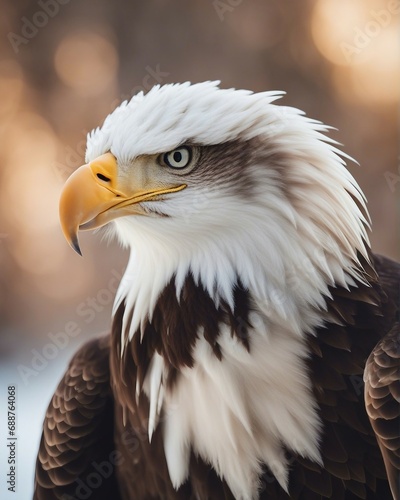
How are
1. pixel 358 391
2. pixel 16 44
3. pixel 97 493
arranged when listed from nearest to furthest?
pixel 358 391 → pixel 97 493 → pixel 16 44

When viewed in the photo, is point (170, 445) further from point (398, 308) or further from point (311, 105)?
point (311, 105)

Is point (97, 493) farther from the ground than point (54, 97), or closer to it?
closer to it

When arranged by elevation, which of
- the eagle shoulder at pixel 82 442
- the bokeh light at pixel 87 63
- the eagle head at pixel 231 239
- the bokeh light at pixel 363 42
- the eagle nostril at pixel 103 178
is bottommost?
the eagle shoulder at pixel 82 442

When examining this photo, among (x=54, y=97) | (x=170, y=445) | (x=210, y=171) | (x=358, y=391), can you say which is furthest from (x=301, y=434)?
(x=54, y=97)

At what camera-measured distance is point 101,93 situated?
1.97 meters

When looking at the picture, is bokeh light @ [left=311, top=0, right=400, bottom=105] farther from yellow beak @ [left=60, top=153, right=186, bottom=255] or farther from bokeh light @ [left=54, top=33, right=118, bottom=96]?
yellow beak @ [left=60, top=153, right=186, bottom=255]

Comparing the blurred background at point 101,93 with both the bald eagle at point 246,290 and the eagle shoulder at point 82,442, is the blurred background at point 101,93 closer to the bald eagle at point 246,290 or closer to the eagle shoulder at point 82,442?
the eagle shoulder at point 82,442

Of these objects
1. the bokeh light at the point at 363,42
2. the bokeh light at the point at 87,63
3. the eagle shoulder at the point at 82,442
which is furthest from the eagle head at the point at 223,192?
the bokeh light at the point at 87,63

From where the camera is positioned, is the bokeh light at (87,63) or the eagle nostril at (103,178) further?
the bokeh light at (87,63)

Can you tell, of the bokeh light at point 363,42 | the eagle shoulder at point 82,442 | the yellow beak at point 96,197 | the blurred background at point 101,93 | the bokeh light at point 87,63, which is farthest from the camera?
the bokeh light at point 87,63

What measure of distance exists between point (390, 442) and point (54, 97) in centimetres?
148

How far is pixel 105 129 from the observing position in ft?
3.27

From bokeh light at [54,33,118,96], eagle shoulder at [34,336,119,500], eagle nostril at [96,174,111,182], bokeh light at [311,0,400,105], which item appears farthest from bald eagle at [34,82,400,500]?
bokeh light at [54,33,118,96]

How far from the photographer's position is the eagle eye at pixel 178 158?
973 millimetres
